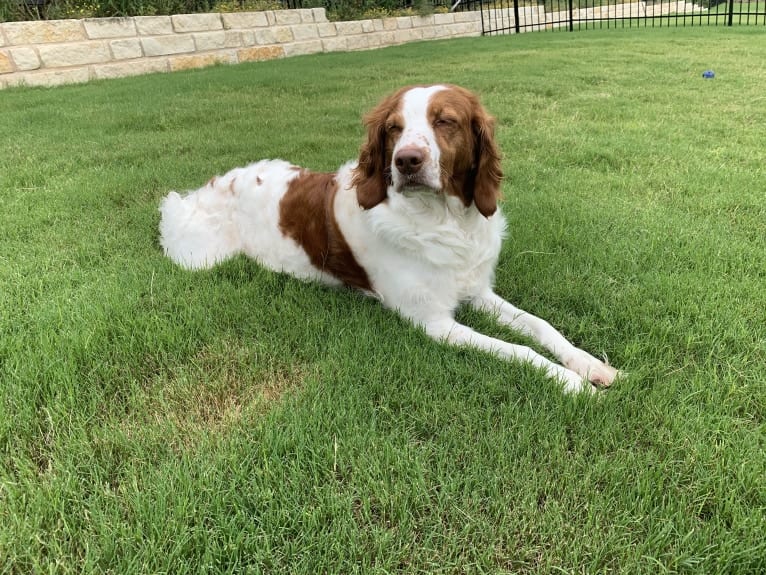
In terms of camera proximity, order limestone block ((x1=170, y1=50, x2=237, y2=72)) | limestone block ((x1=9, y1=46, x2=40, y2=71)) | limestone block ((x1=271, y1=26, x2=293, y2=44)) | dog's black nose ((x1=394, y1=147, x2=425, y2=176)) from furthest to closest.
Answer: limestone block ((x1=271, y1=26, x2=293, y2=44)) → limestone block ((x1=170, y1=50, x2=237, y2=72)) → limestone block ((x1=9, y1=46, x2=40, y2=71)) → dog's black nose ((x1=394, y1=147, x2=425, y2=176))

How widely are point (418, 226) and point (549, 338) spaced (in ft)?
2.59

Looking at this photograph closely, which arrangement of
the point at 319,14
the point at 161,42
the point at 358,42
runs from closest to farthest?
the point at 161,42
the point at 319,14
the point at 358,42

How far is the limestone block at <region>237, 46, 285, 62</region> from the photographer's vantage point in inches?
459

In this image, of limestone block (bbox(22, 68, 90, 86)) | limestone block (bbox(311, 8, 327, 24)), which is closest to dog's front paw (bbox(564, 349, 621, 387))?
limestone block (bbox(22, 68, 90, 86))

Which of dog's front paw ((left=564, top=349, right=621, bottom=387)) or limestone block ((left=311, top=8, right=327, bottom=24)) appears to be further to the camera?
limestone block ((left=311, top=8, right=327, bottom=24))

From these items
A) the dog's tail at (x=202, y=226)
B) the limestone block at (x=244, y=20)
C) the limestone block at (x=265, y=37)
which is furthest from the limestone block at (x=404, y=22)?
the dog's tail at (x=202, y=226)

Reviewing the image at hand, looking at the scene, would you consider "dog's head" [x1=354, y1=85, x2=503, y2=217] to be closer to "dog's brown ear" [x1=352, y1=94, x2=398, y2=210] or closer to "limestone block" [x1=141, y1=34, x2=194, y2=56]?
"dog's brown ear" [x1=352, y1=94, x2=398, y2=210]

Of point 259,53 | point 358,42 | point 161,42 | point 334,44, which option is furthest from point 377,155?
point 358,42

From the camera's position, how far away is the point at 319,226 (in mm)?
2906

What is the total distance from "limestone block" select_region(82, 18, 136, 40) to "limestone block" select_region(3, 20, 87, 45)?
14 cm

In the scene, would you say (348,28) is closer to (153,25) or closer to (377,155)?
(153,25)

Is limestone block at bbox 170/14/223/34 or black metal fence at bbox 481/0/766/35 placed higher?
limestone block at bbox 170/14/223/34

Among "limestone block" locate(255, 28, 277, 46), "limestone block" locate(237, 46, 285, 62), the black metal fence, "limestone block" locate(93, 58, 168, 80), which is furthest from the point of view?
the black metal fence

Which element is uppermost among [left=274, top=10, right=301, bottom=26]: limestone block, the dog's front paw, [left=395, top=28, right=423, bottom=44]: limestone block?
[left=274, top=10, right=301, bottom=26]: limestone block
